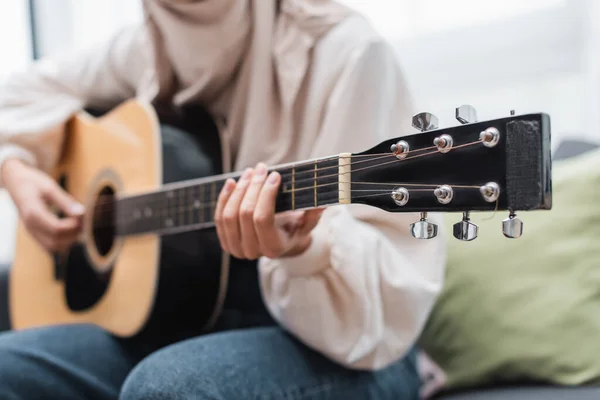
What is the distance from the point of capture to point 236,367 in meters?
0.71

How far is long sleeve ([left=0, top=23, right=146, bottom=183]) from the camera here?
3.87ft

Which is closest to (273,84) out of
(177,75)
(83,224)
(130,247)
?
(177,75)

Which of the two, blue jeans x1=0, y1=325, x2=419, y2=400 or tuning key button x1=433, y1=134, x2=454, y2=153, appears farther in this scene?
blue jeans x1=0, y1=325, x2=419, y2=400

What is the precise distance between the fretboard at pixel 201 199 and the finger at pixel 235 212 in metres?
0.04

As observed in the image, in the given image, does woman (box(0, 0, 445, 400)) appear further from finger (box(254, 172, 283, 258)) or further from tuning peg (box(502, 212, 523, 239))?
tuning peg (box(502, 212, 523, 239))

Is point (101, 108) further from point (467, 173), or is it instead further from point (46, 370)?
point (467, 173)

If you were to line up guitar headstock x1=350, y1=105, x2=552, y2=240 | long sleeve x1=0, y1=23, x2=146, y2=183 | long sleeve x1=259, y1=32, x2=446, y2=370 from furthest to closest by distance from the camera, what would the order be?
long sleeve x1=0, y1=23, x2=146, y2=183 < long sleeve x1=259, y1=32, x2=446, y2=370 < guitar headstock x1=350, y1=105, x2=552, y2=240

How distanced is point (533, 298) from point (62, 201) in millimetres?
816

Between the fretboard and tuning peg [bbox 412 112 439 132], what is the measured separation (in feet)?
0.31

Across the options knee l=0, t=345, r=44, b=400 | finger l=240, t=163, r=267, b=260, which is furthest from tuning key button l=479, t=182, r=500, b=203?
knee l=0, t=345, r=44, b=400

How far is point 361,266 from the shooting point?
74 cm

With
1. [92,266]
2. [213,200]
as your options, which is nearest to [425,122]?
[213,200]

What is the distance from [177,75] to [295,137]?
272 mm

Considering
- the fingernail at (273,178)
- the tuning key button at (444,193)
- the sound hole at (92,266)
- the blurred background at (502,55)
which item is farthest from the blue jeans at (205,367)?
the blurred background at (502,55)
